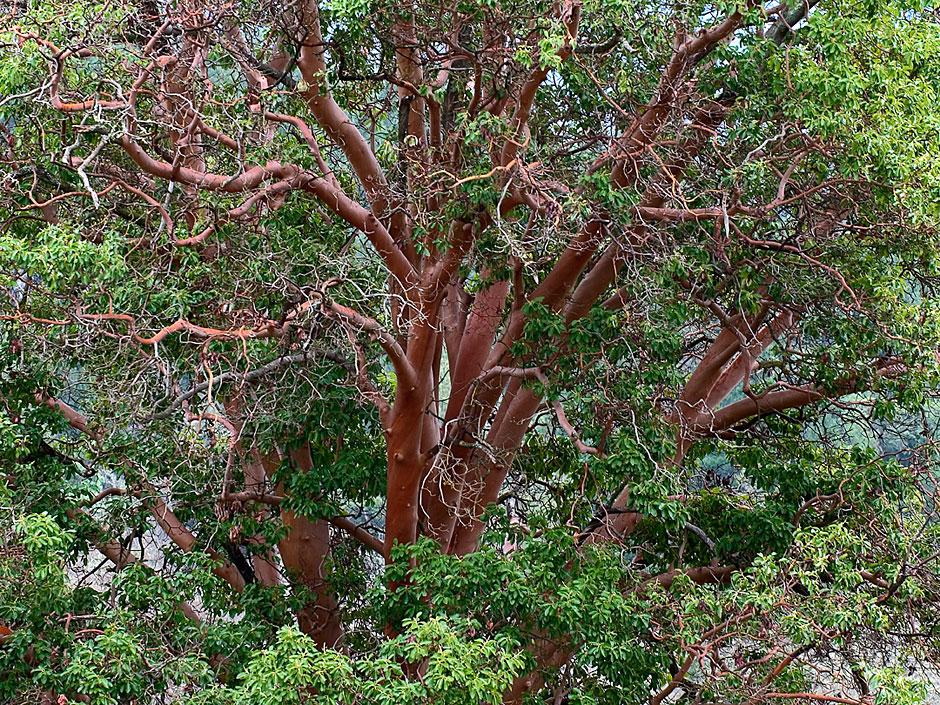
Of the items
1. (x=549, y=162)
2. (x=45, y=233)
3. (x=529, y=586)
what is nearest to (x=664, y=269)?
(x=549, y=162)

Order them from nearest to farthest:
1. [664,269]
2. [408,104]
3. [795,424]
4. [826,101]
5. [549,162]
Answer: [826,101]
[664,269]
[549,162]
[408,104]
[795,424]

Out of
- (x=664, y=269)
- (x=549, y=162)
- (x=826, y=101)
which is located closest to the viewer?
(x=826, y=101)

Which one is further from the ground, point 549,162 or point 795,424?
point 549,162

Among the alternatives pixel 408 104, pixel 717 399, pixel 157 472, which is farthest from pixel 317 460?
pixel 717 399

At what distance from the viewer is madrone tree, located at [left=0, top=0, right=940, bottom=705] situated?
6.58 metres

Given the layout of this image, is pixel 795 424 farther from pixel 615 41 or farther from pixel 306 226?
pixel 306 226

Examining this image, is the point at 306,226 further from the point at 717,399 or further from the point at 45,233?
the point at 717,399

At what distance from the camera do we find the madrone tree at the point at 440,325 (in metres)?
6.58

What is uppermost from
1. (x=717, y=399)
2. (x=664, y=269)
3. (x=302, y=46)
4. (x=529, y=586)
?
(x=302, y=46)

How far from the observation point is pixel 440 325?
330 inches

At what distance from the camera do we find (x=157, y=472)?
809cm

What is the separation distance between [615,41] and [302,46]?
2.15 meters

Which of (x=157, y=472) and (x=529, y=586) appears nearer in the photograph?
(x=529, y=586)

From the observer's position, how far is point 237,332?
6.64 metres
